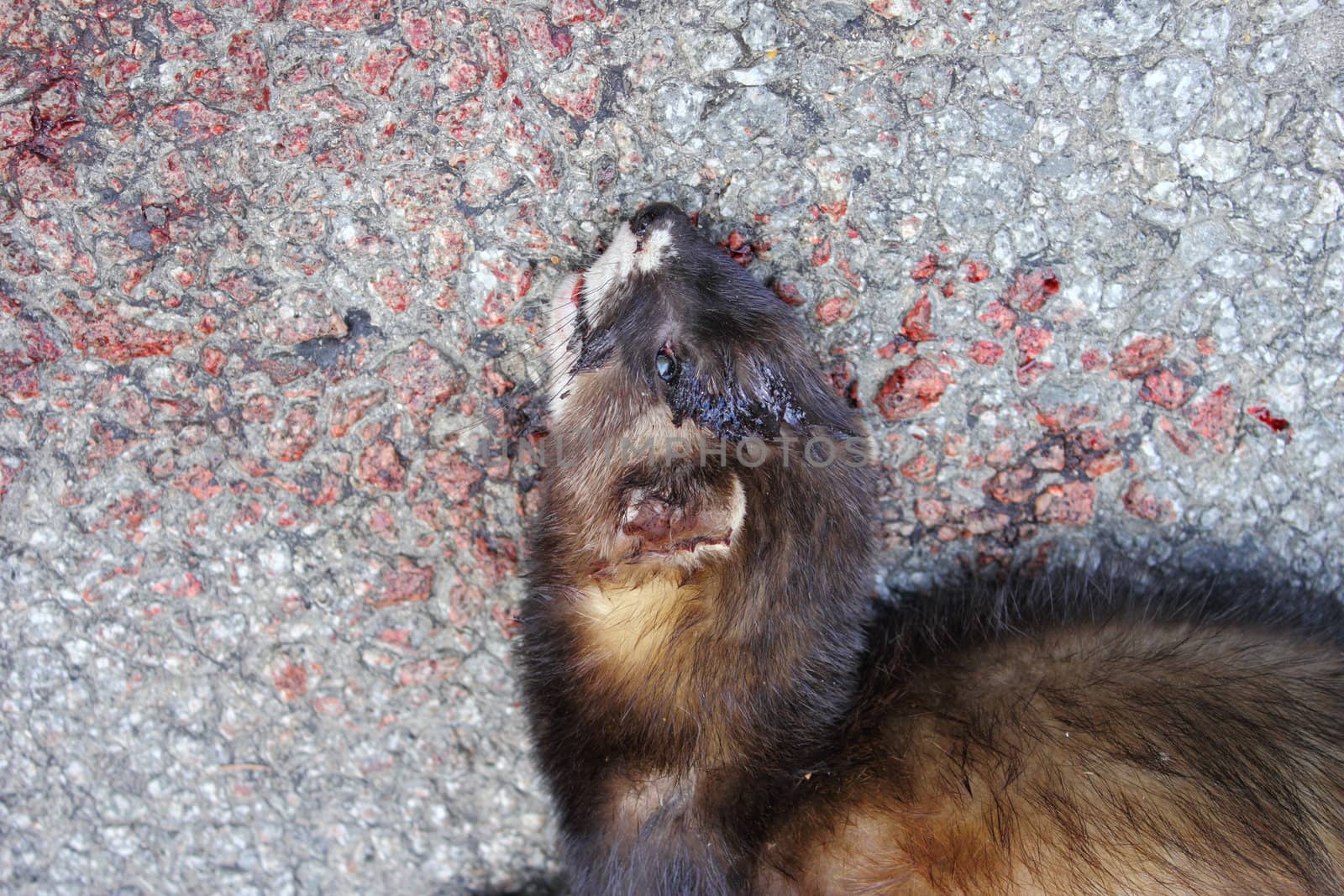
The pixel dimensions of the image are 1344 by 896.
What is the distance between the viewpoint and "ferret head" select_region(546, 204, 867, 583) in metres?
2.39

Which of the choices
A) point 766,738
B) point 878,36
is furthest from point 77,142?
point 766,738

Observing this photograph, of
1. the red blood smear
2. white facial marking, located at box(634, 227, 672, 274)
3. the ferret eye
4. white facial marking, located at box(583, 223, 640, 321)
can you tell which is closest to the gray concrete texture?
the red blood smear

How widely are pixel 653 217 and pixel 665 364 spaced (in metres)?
0.42

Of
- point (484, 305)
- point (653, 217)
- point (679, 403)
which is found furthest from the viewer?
point (484, 305)

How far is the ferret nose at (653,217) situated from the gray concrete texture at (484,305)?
0.11 metres

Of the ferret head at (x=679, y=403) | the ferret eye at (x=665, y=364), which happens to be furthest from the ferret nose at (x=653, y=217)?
the ferret eye at (x=665, y=364)

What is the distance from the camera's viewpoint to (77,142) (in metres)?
2.55

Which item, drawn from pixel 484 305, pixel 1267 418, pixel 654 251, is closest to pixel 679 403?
pixel 654 251

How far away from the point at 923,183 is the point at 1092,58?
56cm

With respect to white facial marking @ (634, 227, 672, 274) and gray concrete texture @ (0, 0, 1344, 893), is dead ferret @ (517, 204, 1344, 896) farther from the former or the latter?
gray concrete texture @ (0, 0, 1344, 893)

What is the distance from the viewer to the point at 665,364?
2.44 m

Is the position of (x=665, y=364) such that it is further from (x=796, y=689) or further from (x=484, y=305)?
(x=796, y=689)

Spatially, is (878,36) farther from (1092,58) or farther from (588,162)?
(588,162)

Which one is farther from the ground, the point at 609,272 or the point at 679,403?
the point at 609,272
